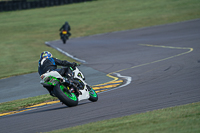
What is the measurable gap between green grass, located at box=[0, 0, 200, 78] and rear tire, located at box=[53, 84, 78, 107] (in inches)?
501

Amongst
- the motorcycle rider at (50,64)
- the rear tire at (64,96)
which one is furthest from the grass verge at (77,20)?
the rear tire at (64,96)

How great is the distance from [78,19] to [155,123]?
125 feet

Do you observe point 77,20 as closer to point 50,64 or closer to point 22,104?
point 22,104

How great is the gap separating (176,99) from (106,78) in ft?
19.4

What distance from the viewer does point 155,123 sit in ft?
19.8

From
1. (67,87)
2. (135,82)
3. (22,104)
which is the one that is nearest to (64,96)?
(67,87)

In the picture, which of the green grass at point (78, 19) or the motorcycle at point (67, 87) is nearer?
the motorcycle at point (67, 87)

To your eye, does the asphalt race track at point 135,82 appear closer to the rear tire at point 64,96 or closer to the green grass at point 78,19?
the rear tire at point 64,96

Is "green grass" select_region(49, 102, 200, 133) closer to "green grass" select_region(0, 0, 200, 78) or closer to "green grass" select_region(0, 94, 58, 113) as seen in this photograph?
"green grass" select_region(0, 94, 58, 113)

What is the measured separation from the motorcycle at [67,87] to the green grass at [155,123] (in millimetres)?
2087

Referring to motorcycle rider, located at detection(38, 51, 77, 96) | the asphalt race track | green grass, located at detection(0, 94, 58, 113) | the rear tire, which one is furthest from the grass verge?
the rear tire

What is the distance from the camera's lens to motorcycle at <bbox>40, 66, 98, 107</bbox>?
8680 mm

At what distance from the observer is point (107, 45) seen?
978 inches

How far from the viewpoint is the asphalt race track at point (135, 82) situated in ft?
26.0
